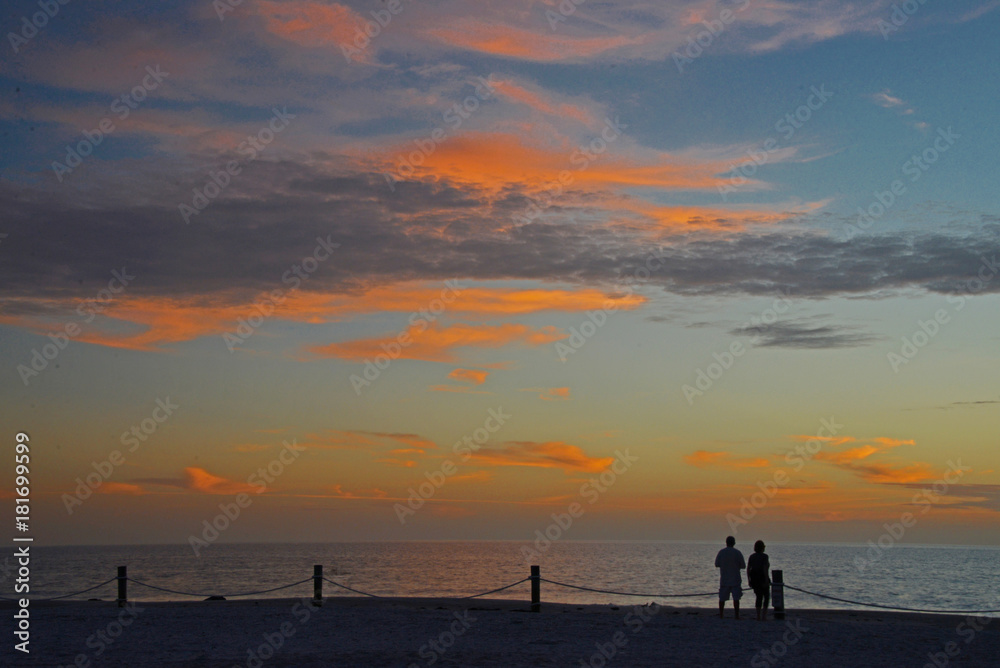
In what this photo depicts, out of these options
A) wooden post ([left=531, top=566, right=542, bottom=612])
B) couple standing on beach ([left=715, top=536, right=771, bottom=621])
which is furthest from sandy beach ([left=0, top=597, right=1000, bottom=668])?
couple standing on beach ([left=715, top=536, right=771, bottom=621])

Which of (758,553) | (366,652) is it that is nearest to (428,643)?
(366,652)

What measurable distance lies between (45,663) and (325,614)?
7.12 metres

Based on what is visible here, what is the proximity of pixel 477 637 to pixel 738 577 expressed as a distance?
6.35 meters

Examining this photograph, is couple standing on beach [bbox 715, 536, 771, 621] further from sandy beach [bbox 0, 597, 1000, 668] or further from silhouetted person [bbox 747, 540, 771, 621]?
sandy beach [bbox 0, 597, 1000, 668]

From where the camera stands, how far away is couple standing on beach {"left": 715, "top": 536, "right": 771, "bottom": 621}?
722 inches

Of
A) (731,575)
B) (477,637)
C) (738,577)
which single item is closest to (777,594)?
(738,577)

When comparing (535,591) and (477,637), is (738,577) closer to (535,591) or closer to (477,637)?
(535,591)

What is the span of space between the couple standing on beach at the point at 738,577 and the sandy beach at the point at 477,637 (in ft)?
1.75

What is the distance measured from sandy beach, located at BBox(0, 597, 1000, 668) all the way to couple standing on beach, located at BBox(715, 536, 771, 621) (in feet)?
1.75

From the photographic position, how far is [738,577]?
Answer: 18.5 meters

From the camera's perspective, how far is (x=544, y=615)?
19.1 meters

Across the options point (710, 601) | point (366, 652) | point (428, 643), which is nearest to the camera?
point (366, 652)

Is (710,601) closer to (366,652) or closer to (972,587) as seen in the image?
(366,652)

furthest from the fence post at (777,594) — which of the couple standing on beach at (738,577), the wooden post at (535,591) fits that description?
the wooden post at (535,591)
